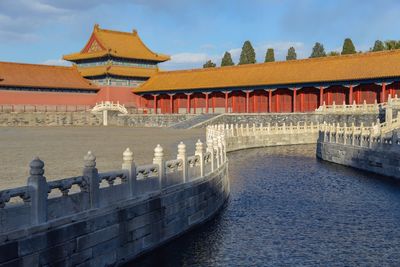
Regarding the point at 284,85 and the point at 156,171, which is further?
the point at 284,85

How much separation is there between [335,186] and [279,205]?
541 centimetres

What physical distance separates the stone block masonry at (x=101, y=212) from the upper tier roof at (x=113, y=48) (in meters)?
51.7

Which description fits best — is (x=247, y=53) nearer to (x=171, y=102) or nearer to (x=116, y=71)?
(x=171, y=102)

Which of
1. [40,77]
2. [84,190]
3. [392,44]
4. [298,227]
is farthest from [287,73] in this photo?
[84,190]

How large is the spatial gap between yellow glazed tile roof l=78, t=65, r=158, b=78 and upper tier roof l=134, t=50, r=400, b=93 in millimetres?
1446

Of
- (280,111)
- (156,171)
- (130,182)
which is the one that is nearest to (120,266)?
(130,182)

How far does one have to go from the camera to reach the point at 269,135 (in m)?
44.4

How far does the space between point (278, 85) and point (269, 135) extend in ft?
35.2

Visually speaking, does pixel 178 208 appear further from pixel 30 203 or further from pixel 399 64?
pixel 399 64

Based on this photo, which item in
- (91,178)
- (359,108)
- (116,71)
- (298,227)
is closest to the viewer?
(91,178)

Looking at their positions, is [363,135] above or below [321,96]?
below

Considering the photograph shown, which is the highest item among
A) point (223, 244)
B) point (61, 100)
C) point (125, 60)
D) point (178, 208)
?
point (125, 60)

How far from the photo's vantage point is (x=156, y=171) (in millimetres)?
12750

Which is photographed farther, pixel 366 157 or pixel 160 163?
pixel 366 157
